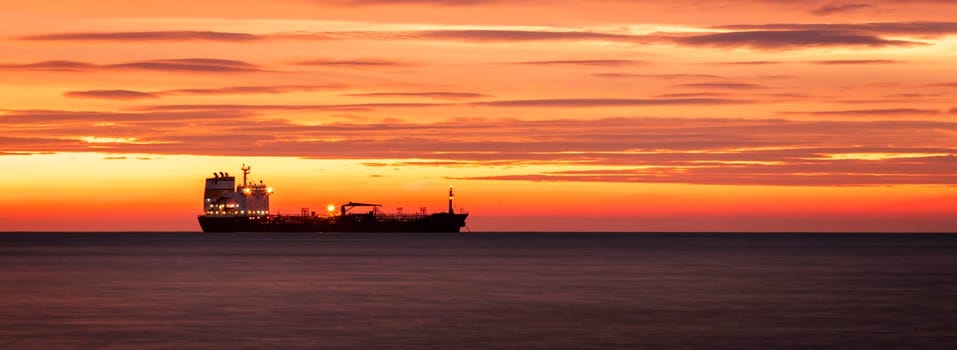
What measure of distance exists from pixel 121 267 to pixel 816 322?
70.4 metres

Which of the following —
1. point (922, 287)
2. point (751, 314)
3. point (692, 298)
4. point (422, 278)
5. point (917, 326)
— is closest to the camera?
point (917, 326)

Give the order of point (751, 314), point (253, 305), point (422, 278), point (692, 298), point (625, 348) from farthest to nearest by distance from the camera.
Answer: point (422, 278)
point (692, 298)
point (253, 305)
point (751, 314)
point (625, 348)

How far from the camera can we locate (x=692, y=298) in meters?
67.4

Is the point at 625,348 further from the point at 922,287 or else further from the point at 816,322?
the point at 922,287

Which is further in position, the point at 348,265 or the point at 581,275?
the point at 348,265

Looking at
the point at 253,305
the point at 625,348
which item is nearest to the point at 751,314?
the point at 625,348

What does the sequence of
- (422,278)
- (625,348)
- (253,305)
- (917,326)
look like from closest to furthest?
(625,348), (917,326), (253,305), (422,278)

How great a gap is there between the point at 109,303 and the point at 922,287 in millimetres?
44795

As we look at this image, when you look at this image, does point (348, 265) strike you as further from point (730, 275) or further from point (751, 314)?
point (751, 314)

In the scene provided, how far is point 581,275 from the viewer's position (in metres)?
93.2

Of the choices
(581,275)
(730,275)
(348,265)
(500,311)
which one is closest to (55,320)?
(500,311)

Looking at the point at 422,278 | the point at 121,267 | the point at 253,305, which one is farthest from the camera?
the point at 121,267

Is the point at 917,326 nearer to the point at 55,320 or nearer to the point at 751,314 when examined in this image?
the point at 751,314

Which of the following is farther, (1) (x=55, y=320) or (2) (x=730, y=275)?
(2) (x=730, y=275)
